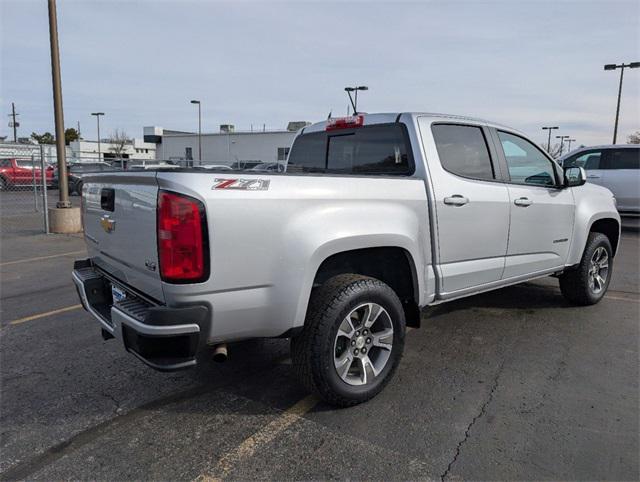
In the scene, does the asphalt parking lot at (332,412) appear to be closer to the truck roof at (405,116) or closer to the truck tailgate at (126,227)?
the truck tailgate at (126,227)

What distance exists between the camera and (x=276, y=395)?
326 cm

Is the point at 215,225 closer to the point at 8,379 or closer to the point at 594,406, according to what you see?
the point at 8,379

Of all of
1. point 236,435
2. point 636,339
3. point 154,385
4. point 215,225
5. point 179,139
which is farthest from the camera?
point 179,139

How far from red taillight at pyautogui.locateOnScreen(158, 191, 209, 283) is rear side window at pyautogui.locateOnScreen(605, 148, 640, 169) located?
40.7ft

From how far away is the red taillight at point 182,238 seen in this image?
2391 millimetres

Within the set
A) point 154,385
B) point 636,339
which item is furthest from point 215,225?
point 636,339

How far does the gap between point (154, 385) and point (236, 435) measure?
0.95m

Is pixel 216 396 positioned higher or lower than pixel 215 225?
lower

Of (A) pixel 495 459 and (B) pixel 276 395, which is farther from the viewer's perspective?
(B) pixel 276 395

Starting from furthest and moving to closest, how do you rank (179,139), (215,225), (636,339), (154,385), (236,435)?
(179,139), (636,339), (154,385), (236,435), (215,225)

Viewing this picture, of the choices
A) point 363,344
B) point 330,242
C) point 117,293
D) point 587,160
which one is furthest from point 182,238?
point 587,160

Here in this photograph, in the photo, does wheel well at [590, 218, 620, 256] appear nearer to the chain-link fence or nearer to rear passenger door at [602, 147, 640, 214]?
rear passenger door at [602, 147, 640, 214]

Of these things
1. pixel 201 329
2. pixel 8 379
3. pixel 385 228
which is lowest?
pixel 8 379

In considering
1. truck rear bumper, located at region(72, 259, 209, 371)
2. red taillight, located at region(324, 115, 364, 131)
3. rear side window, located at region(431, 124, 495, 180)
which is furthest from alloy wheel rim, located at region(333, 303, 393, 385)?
red taillight, located at region(324, 115, 364, 131)
